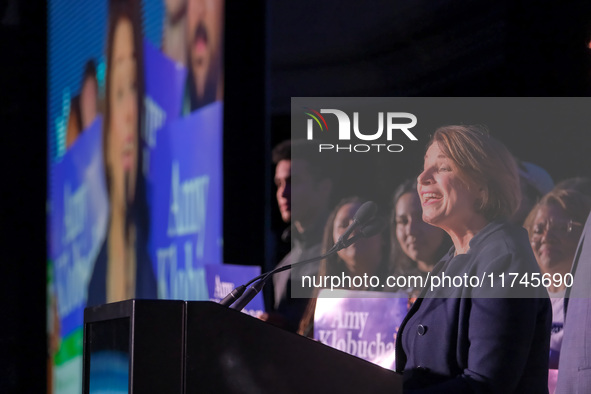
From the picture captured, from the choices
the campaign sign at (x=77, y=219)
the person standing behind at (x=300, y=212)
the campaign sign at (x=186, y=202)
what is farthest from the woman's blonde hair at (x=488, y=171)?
the campaign sign at (x=77, y=219)

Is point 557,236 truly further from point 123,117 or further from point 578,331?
point 123,117

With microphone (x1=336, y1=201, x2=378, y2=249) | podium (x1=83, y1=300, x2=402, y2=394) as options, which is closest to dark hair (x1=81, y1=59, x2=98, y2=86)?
microphone (x1=336, y1=201, x2=378, y2=249)

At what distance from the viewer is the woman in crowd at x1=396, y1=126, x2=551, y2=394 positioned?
196cm

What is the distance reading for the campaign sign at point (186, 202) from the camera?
2977 mm

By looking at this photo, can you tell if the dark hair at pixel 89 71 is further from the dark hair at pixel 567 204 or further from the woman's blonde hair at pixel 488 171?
the dark hair at pixel 567 204

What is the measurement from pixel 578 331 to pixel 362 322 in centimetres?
60

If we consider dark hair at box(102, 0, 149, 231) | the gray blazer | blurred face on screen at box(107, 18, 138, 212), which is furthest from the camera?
blurred face on screen at box(107, 18, 138, 212)

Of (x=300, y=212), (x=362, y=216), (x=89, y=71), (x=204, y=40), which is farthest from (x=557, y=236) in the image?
(x=89, y=71)

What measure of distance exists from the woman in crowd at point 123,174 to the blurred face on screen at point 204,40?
2.27 feet

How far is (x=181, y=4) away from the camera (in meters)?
3.34

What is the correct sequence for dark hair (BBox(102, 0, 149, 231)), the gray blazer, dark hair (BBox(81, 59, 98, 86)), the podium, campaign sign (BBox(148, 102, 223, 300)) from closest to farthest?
1. the podium
2. the gray blazer
3. campaign sign (BBox(148, 102, 223, 300))
4. dark hair (BBox(102, 0, 149, 231))
5. dark hair (BBox(81, 59, 98, 86))

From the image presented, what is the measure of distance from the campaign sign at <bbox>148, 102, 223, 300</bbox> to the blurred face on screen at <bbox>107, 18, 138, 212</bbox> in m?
0.35

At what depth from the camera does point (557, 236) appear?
1991 mm

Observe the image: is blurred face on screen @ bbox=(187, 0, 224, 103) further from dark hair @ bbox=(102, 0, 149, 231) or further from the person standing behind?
dark hair @ bbox=(102, 0, 149, 231)
